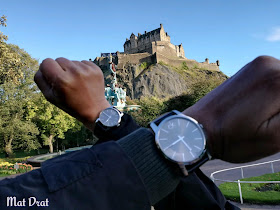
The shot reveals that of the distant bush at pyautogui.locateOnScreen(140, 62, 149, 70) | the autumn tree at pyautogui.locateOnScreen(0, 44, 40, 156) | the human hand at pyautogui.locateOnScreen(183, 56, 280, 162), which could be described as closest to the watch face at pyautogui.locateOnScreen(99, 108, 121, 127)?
the human hand at pyautogui.locateOnScreen(183, 56, 280, 162)

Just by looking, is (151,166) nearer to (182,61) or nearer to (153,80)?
(153,80)

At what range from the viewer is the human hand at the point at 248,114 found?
650mm

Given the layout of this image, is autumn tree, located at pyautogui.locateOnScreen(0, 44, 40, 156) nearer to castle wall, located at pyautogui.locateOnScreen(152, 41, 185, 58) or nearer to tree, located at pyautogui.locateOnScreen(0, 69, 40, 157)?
tree, located at pyautogui.locateOnScreen(0, 69, 40, 157)

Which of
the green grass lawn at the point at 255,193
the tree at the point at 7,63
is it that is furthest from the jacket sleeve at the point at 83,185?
the tree at the point at 7,63

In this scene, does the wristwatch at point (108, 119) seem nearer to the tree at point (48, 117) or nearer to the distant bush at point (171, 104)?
the distant bush at point (171, 104)

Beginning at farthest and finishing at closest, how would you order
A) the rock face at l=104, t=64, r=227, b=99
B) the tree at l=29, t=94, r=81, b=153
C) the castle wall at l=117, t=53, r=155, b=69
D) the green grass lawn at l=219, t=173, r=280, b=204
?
the castle wall at l=117, t=53, r=155, b=69, the rock face at l=104, t=64, r=227, b=99, the tree at l=29, t=94, r=81, b=153, the green grass lawn at l=219, t=173, r=280, b=204

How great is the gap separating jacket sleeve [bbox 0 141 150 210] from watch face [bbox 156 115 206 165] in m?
0.14

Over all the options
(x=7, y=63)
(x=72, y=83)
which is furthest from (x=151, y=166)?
(x=7, y=63)

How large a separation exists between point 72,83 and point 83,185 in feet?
1.98

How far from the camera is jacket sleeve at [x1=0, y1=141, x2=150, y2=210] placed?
22.1 inches

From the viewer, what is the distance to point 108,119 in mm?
1335

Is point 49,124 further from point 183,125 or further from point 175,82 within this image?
point 175,82

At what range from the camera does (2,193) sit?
0.55m

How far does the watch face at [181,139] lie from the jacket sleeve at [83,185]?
145 mm
